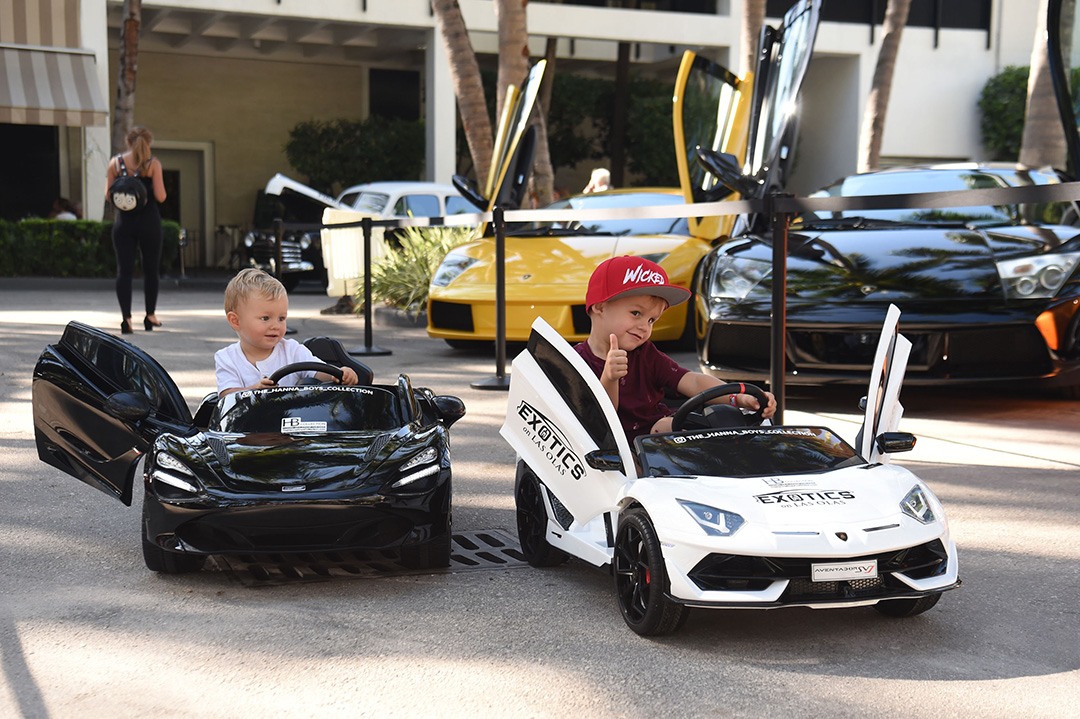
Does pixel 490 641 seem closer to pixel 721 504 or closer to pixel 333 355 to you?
pixel 721 504

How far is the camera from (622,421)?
4.70m

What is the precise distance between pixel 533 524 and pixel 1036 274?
3949 millimetres

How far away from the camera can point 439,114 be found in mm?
26500

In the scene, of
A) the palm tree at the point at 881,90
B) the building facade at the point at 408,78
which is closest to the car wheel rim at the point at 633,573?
the palm tree at the point at 881,90

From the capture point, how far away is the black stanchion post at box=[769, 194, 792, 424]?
562 cm

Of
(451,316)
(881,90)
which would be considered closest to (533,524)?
(451,316)

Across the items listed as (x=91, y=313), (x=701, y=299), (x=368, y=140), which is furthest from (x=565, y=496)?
(x=368, y=140)

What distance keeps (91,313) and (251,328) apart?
980 centimetres

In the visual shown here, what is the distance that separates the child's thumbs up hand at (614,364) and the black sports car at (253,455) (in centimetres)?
66

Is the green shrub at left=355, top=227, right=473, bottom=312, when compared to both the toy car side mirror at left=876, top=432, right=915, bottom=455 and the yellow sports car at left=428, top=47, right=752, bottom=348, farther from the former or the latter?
the toy car side mirror at left=876, top=432, right=915, bottom=455

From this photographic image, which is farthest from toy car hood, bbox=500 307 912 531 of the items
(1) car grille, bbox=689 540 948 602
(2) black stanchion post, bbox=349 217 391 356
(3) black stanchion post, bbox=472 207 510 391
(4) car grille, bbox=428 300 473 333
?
(2) black stanchion post, bbox=349 217 391 356

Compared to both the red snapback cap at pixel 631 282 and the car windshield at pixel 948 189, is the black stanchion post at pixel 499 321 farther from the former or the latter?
the red snapback cap at pixel 631 282

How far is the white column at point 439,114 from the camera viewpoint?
86.5 feet

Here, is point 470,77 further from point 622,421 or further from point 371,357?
A: point 622,421
